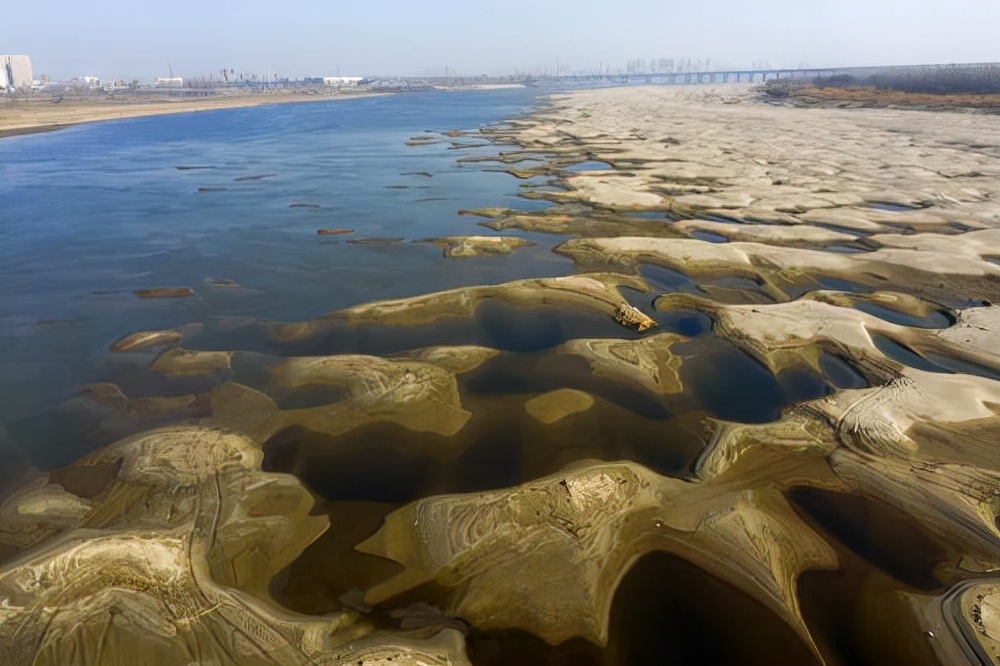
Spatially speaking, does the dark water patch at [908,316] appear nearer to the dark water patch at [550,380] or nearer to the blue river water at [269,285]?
the blue river water at [269,285]

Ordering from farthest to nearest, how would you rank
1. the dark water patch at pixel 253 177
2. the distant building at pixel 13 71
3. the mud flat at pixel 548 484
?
the distant building at pixel 13 71 < the dark water patch at pixel 253 177 < the mud flat at pixel 548 484

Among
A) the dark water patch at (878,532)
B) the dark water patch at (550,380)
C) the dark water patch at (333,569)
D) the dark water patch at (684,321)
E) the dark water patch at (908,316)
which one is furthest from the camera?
the dark water patch at (908,316)

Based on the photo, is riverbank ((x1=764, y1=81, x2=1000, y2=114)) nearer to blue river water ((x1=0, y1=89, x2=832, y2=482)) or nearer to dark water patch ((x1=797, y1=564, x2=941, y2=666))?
blue river water ((x1=0, y1=89, x2=832, y2=482))

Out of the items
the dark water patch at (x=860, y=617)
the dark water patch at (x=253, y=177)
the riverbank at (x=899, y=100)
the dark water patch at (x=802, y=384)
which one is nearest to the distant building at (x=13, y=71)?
the dark water patch at (x=253, y=177)

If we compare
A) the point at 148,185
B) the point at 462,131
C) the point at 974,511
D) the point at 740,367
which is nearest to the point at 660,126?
the point at 462,131

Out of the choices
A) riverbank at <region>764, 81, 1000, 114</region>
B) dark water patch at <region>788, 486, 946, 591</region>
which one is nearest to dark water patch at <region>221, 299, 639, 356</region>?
dark water patch at <region>788, 486, 946, 591</region>
